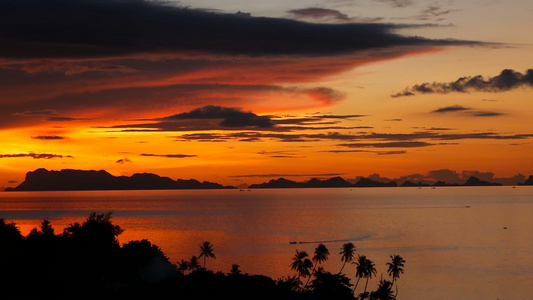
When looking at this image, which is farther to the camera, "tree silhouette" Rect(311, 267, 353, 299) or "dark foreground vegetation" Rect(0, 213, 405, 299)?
"tree silhouette" Rect(311, 267, 353, 299)

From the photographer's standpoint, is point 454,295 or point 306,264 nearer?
point 306,264

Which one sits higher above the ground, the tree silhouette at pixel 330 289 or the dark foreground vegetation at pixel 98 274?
the dark foreground vegetation at pixel 98 274

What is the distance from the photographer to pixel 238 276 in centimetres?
8662

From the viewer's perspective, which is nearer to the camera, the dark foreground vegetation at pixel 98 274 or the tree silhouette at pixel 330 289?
the dark foreground vegetation at pixel 98 274

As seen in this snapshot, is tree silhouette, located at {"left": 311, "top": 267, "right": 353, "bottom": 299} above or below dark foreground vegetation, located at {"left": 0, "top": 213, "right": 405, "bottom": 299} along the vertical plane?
below

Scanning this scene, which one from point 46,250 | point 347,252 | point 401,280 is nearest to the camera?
point 46,250

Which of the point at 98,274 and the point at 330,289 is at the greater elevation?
the point at 98,274

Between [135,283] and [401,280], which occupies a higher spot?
[135,283]

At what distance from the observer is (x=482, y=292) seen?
152125 mm

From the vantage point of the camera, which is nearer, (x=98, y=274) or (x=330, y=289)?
(x=98, y=274)

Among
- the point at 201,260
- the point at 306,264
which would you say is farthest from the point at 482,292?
the point at 201,260

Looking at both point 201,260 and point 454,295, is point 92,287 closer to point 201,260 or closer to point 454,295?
point 454,295

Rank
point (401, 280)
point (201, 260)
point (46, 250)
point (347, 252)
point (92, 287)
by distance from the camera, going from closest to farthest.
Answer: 1. point (92, 287)
2. point (46, 250)
3. point (347, 252)
4. point (401, 280)
5. point (201, 260)

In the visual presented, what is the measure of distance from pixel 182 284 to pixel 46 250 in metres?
19.3
